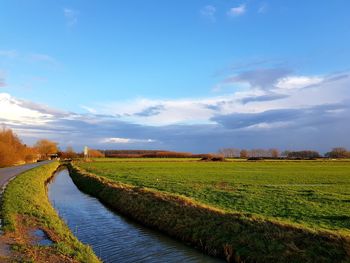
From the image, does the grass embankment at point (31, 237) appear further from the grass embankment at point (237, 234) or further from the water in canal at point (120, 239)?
the grass embankment at point (237, 234)

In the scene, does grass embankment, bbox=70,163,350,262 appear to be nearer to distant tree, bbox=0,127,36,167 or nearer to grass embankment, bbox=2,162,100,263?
grass embankment, bbox=2,162,100,263

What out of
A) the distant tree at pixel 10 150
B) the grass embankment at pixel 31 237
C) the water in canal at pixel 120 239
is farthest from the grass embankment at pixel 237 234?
the distant tree at pixel 10 150

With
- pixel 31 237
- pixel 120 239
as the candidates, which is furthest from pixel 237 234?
pixel 31 237

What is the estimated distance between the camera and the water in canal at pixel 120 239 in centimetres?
1608

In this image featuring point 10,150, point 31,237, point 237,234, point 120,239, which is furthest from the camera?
point 10,150

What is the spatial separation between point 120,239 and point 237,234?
6.01 metres

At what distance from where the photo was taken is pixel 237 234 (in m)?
16.7

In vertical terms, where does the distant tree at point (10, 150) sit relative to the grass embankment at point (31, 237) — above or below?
above

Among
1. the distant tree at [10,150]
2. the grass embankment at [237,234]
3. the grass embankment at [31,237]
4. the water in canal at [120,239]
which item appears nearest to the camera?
the grass embankment at [31,237]

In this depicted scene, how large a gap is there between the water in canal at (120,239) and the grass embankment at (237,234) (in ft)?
2.45

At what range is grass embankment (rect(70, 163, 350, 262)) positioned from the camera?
1362 cm

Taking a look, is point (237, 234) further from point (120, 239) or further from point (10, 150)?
point (10, 150)

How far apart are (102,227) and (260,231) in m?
9.92

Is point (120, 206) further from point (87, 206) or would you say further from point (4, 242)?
point (4, 242)
